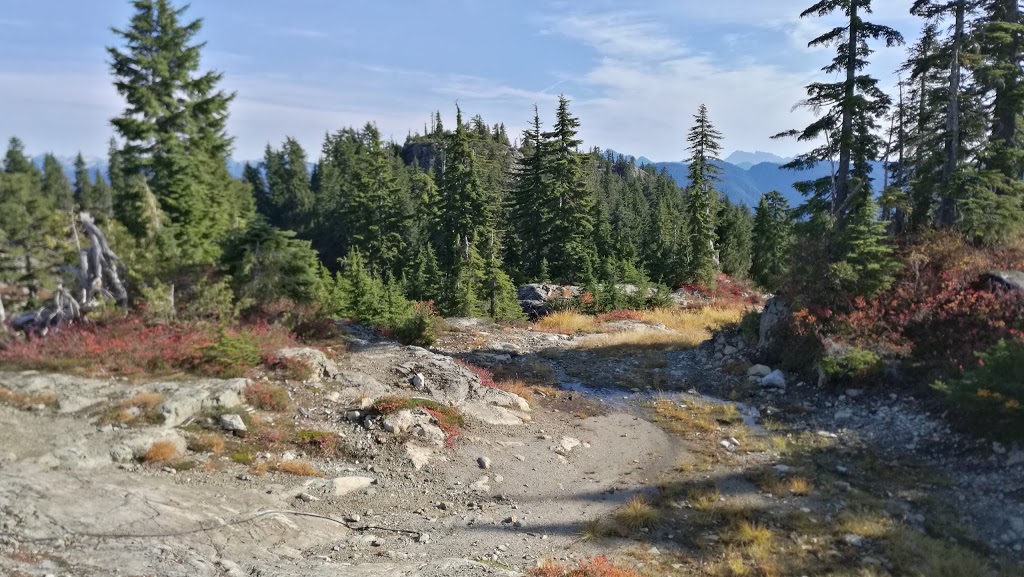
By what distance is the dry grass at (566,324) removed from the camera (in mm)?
30078

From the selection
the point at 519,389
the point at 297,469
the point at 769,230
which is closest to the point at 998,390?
the point at 519,389

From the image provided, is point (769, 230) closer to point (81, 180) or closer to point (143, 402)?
point (143, 402)

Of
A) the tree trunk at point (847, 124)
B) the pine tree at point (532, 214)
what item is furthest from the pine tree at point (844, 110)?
the pine tree at point (532, 214)

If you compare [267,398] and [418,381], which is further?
[418,381]

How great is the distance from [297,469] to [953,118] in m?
22.7

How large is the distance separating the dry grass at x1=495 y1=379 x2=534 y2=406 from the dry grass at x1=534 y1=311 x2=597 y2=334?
1171 centimetres

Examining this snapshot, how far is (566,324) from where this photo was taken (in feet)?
102

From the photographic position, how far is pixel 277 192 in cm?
10119

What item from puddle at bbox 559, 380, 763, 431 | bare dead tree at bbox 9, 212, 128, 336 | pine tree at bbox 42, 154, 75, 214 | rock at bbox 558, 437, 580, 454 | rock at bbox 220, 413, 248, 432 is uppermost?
pine tree at bbox 42, 154, 75, 214

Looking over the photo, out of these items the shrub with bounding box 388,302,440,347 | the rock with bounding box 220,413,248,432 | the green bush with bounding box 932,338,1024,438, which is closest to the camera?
the green bush with bounding box 932,338,1024,438

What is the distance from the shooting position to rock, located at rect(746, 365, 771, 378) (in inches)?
730

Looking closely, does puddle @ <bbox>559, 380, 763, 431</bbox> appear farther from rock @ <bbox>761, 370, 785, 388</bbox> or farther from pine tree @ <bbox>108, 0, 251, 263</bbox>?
pine tree @ <bbox>108, 0, 251, 263</bbox>

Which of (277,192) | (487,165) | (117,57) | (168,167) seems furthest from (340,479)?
(277,192)

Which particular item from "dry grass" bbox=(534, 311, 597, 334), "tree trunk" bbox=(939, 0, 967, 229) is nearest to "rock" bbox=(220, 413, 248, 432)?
"dry grass" bbox=(534, 311, 597, 334)
